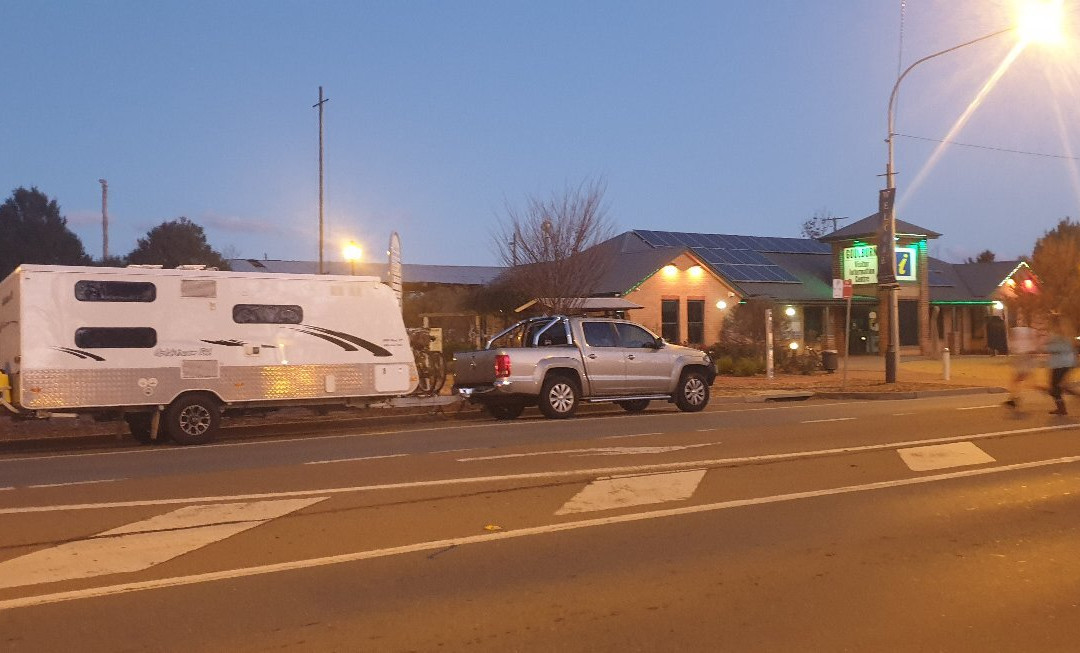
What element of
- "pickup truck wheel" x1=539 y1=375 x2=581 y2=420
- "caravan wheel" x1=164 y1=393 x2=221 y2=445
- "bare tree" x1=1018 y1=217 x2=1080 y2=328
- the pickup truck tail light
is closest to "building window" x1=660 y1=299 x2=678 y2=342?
"bare tree" x1=1018 y1=217 x2=1080 y2=328

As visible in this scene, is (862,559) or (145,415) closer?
(862,559)

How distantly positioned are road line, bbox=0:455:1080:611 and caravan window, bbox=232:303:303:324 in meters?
9.08

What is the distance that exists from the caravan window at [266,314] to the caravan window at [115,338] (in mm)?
1284

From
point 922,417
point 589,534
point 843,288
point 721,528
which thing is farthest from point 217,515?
point 843,288

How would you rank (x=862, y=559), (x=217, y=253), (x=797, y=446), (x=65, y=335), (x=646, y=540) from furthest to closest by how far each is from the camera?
(x=217, y=253), (x=65, y=335), (x=797, y=446), (x=646, y=540), (x=862, y=559)

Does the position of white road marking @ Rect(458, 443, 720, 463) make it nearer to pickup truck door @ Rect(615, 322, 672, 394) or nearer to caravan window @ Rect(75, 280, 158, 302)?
pickup truck door @ Rect(615, 322, 672, 394)

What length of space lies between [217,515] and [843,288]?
58.5 feet

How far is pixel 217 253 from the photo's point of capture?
52344mm

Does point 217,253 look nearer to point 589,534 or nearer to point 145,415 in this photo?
point 145,415

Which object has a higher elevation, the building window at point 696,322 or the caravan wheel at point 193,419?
the building window at point 696,322

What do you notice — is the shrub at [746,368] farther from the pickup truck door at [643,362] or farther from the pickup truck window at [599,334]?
the pickup truck window at [599,334]

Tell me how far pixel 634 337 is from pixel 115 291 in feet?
29.9

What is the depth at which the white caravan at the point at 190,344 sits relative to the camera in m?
14.4

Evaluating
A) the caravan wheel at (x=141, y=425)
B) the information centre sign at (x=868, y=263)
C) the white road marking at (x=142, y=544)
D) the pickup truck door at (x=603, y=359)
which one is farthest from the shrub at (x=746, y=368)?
the white road marking at (x=142, y=544)
